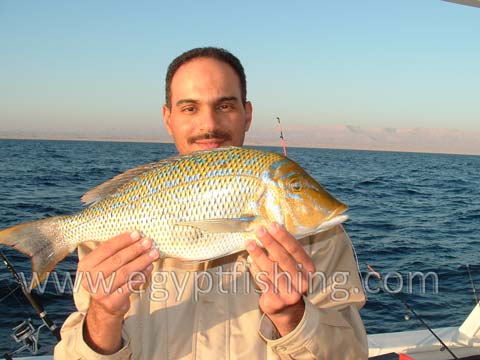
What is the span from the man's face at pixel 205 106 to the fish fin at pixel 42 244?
3.87ft

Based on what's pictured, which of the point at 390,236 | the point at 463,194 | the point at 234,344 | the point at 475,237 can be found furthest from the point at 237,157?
the point at 463,194

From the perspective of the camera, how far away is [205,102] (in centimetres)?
327

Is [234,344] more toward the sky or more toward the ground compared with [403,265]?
more toward the sky

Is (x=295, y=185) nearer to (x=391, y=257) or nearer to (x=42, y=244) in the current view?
(x=42, y=244)

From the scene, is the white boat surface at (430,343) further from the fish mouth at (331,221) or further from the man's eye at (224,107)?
the man's eye at (224,107)

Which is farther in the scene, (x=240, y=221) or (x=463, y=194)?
(x=463, y=194)

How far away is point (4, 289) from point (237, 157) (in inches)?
332

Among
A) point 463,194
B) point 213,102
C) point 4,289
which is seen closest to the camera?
point 213,102

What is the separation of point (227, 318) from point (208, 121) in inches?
57.8

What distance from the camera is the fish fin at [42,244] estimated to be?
2670 millimetres

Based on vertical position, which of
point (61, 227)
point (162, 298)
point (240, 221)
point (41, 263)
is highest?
point (240, 221)

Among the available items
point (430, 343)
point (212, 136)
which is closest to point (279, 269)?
point (212, 136)

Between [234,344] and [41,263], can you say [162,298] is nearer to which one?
[234,344]

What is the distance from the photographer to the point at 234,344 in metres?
2.68
